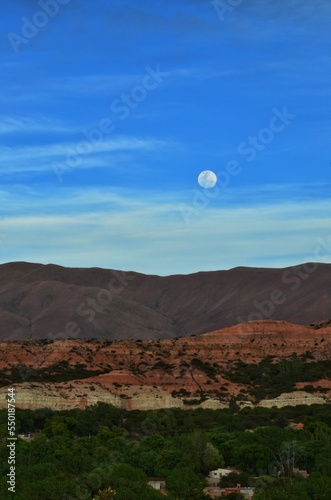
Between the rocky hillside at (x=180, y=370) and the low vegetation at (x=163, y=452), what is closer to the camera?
the low vegetation at (x=163, y=452)

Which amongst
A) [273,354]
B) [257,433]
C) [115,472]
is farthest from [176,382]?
[115,472]

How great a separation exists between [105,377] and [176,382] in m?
9.19

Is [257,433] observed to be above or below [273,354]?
below

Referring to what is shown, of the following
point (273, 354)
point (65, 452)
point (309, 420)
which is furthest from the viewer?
point (273, 354)

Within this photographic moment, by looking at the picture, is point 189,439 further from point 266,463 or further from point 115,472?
point 115,472

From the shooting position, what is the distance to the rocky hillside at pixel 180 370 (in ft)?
403

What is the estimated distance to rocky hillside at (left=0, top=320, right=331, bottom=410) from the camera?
403 feet

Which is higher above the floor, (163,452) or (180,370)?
(180,370)

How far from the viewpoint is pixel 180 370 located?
13662 centimetres

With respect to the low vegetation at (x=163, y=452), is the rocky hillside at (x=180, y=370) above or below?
above

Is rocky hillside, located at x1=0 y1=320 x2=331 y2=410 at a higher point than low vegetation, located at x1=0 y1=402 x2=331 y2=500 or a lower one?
higher

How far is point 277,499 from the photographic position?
194 ft

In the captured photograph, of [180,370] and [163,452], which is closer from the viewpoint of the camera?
[163,452]

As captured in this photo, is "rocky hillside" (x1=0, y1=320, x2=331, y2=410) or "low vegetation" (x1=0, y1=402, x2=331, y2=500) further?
"rocky hillside" (x1=0, y1=320, x2=331, y2=410)
